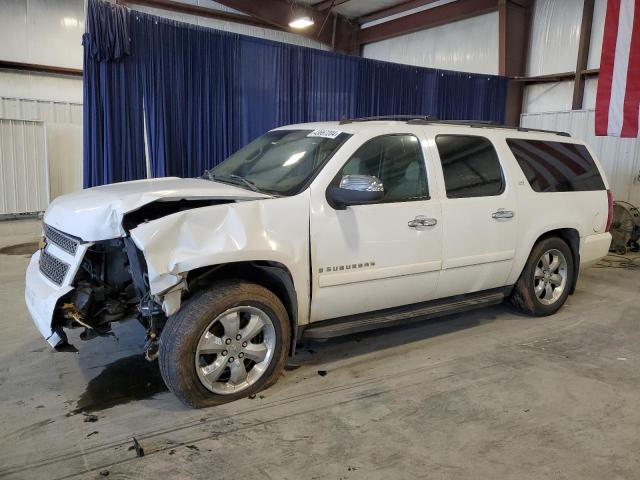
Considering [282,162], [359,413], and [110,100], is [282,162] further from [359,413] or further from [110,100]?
[110,100]

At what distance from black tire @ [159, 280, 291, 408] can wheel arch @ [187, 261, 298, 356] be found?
0.24 ft

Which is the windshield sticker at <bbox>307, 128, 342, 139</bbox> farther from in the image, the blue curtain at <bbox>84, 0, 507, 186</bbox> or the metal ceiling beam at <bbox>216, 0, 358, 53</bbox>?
the metal ceiling beam at <bbox>216, 0, 358, 53</bbox>

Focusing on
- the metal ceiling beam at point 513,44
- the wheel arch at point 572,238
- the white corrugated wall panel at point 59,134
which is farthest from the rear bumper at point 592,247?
the white corrugated wall panel at point 59,134

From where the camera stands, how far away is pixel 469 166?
429 centimetres

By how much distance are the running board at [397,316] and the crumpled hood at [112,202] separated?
1.01m

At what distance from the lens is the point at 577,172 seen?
518 centimetres

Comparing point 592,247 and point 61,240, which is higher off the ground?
point 61,240

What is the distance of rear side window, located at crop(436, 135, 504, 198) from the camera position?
4125 millimetres

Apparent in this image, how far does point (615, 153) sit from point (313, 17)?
27.4 feet

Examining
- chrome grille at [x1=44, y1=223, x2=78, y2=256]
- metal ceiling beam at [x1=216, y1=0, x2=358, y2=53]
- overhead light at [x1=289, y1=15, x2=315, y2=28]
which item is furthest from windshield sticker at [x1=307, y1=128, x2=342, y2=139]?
metal ceiling beam at [x1=216, y1=0, x2=358, y2=53]

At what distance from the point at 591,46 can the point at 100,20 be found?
886 cm

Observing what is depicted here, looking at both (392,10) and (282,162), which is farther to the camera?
(392,10)

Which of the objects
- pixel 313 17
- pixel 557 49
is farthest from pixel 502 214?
pixel 313 17

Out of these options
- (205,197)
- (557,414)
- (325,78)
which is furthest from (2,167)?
(557,414)
